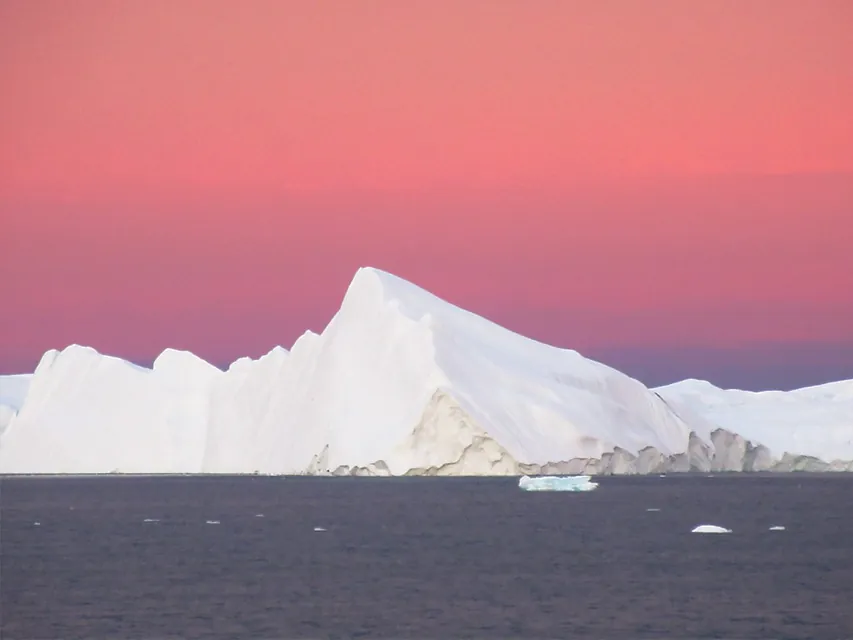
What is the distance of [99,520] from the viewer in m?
72.7

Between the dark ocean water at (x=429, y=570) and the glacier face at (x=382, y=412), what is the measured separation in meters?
10.3

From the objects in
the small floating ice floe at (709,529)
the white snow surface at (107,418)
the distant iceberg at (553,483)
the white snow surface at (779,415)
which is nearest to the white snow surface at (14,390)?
the white snow surface at (107,418)

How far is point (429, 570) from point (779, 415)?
3652 inches

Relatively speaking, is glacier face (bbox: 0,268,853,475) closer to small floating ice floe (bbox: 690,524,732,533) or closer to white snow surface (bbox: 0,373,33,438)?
white snow surface (bbox: 0,373,33,438)

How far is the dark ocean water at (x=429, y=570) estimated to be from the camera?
36.0 m

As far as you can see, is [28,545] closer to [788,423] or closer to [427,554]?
[427,554]

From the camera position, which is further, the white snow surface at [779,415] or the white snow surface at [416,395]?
the white snow surface at [779,415]

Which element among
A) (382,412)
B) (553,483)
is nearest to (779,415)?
(382,412)

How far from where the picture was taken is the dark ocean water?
1416 inches

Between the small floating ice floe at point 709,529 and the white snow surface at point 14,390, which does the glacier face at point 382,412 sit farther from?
the small floating ice floe at point 709,529

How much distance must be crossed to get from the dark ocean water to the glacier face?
10302 mm

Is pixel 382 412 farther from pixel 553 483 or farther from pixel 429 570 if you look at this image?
pixel 429 570

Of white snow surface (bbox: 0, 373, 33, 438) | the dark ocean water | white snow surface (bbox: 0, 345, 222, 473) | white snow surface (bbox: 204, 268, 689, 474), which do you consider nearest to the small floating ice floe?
the dark ocean water

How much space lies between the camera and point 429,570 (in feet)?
157
